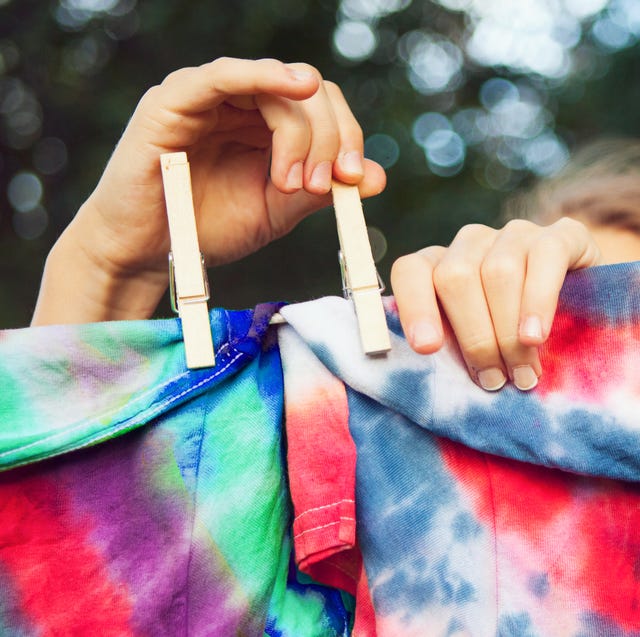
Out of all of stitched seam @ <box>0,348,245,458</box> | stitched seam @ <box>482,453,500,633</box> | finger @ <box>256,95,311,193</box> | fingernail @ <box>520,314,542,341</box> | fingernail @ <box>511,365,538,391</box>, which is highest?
finger @ <box>256,95,311,193</box>

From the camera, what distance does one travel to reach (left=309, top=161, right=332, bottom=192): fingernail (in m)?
0.58

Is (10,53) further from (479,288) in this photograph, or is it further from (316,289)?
(479,288)

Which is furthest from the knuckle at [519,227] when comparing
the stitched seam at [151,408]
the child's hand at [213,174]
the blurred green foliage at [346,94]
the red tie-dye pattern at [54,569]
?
the blurred green foliage at [346,94]

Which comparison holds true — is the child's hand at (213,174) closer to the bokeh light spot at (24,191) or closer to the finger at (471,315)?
the finger at (471,315)

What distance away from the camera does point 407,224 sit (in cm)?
459

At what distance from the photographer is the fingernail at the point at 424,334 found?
0.47 metres

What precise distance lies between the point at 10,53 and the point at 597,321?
439cm

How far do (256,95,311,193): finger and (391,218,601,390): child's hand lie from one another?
0.43 feet

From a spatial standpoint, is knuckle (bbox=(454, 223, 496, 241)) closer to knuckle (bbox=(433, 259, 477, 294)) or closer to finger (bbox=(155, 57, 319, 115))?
knuckle (bbox=(433, 259, 477, 294))

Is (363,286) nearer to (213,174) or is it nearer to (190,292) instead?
(190,292)

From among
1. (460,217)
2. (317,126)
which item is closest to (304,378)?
(317,126)

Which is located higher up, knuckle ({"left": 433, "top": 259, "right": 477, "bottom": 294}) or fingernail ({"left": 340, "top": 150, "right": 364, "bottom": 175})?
fingernail ({"left": 340, "top": 150, "right": 364, "bottom": 175})

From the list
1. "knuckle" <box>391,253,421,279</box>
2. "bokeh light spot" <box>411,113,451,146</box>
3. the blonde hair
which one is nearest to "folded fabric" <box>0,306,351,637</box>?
"knuckle" <box>391,253,421,279</box>

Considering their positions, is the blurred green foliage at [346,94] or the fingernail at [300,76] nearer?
the fingernail at [300,76]
